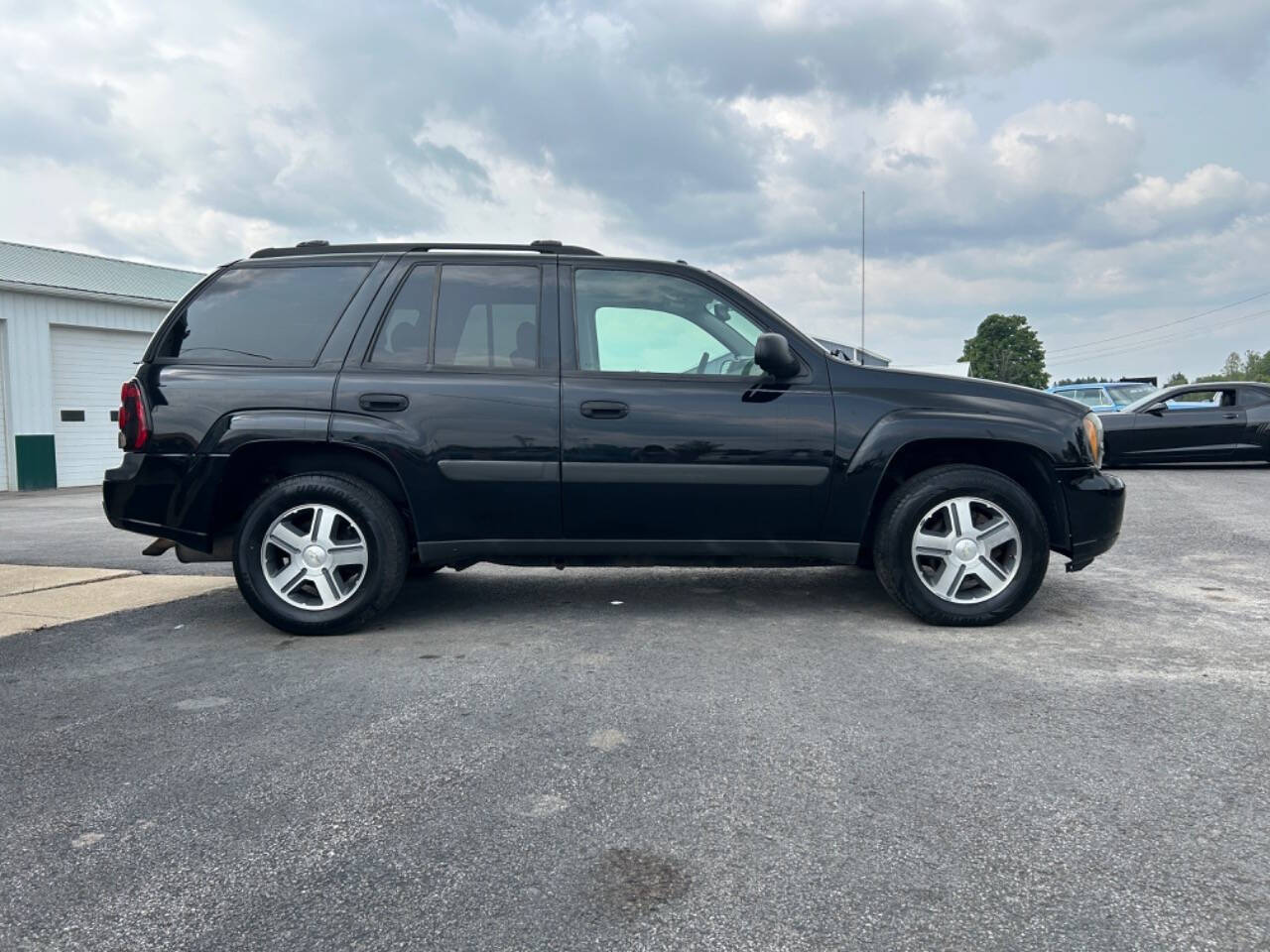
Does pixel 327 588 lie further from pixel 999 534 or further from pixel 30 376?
pixel 30 376

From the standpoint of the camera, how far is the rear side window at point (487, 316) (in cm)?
461

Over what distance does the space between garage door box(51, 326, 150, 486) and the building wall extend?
9.3 inches

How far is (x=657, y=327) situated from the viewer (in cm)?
470

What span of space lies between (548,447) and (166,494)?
6.06 ft

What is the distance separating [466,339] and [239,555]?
149 cm

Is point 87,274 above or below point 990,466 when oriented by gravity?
above

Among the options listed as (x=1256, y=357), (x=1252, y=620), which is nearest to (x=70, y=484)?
(x=1252, y=620)

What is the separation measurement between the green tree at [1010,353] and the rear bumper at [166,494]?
92.9 meters

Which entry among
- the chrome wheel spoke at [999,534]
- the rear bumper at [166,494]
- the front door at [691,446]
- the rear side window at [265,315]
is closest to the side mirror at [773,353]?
the front door at [691,446]

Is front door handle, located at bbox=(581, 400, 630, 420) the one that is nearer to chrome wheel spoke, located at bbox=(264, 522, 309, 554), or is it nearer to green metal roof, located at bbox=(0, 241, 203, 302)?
chrome wheel spoke, located at bbox=(264, 522, 309, 554)

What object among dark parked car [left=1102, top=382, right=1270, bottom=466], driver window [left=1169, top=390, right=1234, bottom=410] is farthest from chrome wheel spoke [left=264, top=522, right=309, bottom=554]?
driver window [left=1169, top=390, right=1234, bottom=410]

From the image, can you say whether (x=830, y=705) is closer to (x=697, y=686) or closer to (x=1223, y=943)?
(x=697, y=686)

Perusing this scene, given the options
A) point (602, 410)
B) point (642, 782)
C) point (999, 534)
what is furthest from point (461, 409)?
point (999, 534)

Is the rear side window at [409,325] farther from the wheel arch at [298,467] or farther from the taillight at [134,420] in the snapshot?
the taillight at [134,420]
